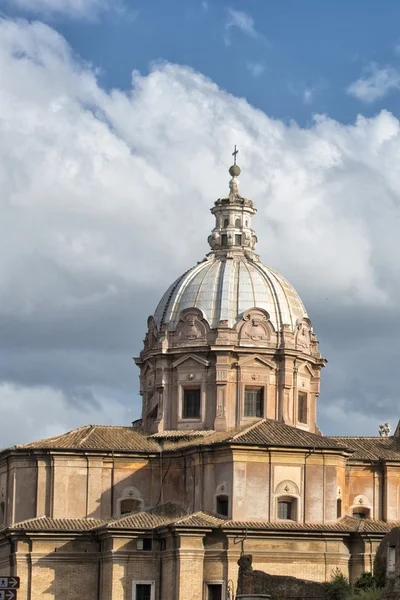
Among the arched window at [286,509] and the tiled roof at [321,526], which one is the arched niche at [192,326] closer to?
the arched window at [286,509]

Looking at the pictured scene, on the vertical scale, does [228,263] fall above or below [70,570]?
above

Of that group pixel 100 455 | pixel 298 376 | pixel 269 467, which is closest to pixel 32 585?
pixel 100 455

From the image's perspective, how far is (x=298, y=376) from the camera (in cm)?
8331

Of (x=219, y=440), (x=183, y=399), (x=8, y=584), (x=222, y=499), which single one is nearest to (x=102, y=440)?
(x=183, y=399)

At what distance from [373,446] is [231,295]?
35.0ft

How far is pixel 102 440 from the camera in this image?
265 ft

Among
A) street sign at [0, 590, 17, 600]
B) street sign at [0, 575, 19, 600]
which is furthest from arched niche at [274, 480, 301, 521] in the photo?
street sign at [0, 590, 17, 600]

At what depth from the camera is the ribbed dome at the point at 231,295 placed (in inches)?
3292

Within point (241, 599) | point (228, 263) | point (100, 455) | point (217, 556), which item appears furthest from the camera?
point (228, 263)

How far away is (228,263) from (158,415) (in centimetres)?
912

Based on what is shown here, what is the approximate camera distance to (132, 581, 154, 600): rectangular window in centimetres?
7469

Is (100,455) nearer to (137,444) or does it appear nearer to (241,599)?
(137,444)

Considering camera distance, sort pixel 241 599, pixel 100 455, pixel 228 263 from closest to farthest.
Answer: pixel 241 599 → pixel 100 455 → pixel 228 263

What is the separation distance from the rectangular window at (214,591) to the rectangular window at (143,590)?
2932 mm
